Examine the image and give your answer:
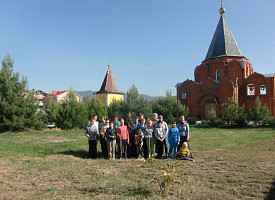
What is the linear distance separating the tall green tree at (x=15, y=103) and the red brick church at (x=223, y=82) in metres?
19.2

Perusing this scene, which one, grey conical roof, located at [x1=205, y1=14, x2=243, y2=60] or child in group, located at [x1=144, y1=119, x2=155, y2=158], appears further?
grey conical roof, located at [x1=205, y1=14, x2=243, y2=60]

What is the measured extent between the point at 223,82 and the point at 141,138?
75.3 feet

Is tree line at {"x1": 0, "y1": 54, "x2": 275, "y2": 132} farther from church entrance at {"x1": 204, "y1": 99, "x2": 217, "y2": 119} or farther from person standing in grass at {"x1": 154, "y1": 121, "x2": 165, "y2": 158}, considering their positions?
person standing in grass at {"x1": 154, "y1": 121, "x2": 165, "y2": 158}

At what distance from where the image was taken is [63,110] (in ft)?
70.7

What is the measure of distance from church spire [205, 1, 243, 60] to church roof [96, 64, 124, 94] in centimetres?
1467

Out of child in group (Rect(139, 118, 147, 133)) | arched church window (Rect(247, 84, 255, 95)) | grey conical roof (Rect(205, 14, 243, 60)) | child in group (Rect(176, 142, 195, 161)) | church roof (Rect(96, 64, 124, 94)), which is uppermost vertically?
grey conical roof (Rect(205, 14, 243, 60))

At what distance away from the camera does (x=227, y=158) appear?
809 centimetres

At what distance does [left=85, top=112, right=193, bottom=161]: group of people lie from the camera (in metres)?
8.27

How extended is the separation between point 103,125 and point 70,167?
214cm

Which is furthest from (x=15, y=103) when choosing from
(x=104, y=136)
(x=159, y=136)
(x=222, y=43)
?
(x=222, y=43)

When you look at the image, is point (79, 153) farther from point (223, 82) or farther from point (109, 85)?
point (109, 85)

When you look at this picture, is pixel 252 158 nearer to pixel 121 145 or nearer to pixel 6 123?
pixel 121 145

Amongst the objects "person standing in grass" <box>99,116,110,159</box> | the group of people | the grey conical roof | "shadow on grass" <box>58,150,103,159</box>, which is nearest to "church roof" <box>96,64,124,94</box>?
the grey conical roof

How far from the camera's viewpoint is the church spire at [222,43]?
30.6 m
